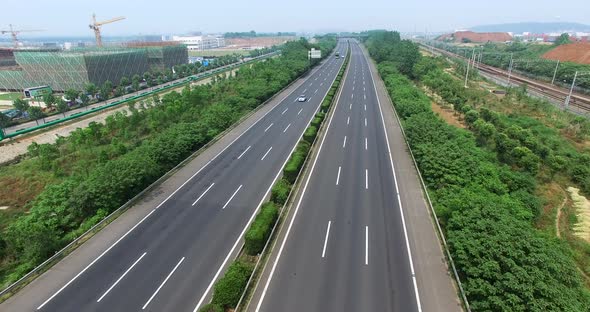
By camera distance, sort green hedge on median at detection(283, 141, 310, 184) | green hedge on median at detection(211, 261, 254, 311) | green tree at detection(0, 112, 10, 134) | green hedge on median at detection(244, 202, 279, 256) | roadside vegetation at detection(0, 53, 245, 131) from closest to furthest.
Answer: green hedge on median at detection(211, 261, 254, 311), green hedge on median at detection(244, 202, 279, 256), green hedge on median at detection(283, 141, 310, 184), green tree at detection(0, 112, 10, 134), roadside vegetation at detection(0, 53, 245, 131)

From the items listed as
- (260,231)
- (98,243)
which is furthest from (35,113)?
(260,231)

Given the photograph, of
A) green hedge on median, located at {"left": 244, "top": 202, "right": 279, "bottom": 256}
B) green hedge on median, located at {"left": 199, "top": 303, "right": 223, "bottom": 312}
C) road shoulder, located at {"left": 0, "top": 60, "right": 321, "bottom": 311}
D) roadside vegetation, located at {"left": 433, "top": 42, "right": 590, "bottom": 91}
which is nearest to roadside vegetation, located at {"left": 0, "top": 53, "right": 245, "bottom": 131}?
road shoulder, located at {"left": 0, "top": 60, "right": 321, "bottom": 311}

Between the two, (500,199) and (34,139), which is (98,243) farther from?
(34,139)

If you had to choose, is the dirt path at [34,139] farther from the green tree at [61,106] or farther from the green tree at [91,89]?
the green tree at [91,89]

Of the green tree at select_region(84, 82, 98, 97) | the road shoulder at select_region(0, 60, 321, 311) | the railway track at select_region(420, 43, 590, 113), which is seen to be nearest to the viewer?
the road shoulder at select_region(0, 60, 321, 311)

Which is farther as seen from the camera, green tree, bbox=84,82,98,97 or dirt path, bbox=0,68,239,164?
green tree, bbox=84,82,98,97

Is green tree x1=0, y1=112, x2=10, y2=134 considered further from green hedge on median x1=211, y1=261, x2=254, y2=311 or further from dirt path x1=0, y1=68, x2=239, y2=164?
green hedge on median x1=211, y1=261, x2=254, y2=311

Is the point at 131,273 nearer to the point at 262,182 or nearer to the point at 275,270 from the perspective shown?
the point at 275,270
